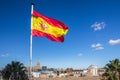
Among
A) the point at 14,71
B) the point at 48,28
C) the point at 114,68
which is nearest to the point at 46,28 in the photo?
the point at 48,28

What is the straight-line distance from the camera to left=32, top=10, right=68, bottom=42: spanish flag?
1659cm

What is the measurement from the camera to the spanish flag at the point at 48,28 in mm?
16594

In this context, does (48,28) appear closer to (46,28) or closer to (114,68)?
(46,28)

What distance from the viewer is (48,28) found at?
1703cm

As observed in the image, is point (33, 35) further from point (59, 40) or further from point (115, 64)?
point (115, 64)

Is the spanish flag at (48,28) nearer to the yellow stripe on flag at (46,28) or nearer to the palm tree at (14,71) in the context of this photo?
the yellow stripe on flag at (46,28)

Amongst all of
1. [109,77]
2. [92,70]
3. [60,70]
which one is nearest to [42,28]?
[109,77]

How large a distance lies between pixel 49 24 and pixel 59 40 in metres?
1.11

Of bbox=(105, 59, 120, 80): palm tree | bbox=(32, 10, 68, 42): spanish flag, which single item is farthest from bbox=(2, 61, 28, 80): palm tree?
bbox=(32, 10, 68, 42): spanish flag

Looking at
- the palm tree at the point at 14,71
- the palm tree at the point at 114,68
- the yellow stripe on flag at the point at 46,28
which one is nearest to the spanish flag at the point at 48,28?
the yellow stripe on flag at the point at 46,28

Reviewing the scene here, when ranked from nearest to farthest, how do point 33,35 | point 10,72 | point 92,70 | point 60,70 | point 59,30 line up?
point 33,35 → point 59,30 → point 10,72 → point 92,70 → point 60,70

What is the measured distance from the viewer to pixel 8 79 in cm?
7750

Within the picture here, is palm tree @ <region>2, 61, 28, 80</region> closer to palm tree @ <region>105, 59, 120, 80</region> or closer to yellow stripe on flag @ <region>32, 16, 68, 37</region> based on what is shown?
palm tree @ <region>105, 59, 120, 80</region>

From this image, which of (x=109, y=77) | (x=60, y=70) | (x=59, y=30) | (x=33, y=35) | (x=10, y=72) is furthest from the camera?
(x=60, y=70)
